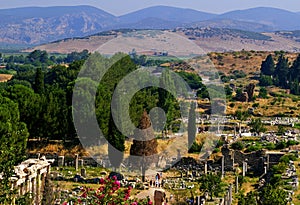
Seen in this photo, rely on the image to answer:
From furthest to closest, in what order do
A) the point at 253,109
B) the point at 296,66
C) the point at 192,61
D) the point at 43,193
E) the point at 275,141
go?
1. the point at 192,61
2. the point at 296,66
3. the point at 253,109
4. the point at 275,141
5. the point at 43,193

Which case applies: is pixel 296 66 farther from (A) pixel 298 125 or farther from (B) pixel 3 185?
(B) pixel 3 185

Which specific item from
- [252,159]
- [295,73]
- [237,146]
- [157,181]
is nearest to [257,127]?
[237,146]

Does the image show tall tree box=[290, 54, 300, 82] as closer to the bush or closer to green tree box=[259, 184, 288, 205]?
the bush

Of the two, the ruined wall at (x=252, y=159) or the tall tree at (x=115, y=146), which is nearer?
the tall tree at (x=115, y=146)

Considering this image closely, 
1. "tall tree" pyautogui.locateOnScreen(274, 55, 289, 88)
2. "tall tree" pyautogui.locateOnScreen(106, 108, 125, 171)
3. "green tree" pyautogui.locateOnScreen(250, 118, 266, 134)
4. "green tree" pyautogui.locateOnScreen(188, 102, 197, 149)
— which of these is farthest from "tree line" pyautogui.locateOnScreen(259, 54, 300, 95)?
"tall tree" pyautogui.locateOnScreen(106, 108, 125, 171)

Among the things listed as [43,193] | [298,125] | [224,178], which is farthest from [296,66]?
[43,193]

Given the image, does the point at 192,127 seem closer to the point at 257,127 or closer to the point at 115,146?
the point at 115,146

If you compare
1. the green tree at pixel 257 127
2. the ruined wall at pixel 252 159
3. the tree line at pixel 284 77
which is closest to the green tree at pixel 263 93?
the tree line at pixel 284 77

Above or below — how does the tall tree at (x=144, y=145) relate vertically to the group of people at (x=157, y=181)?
above

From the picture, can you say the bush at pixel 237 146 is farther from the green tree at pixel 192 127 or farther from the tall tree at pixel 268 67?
the tall tree at pixel 268 67

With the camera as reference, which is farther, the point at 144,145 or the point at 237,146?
the point at 237,146

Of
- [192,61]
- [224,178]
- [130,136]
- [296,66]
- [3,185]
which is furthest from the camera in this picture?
[192,61]
